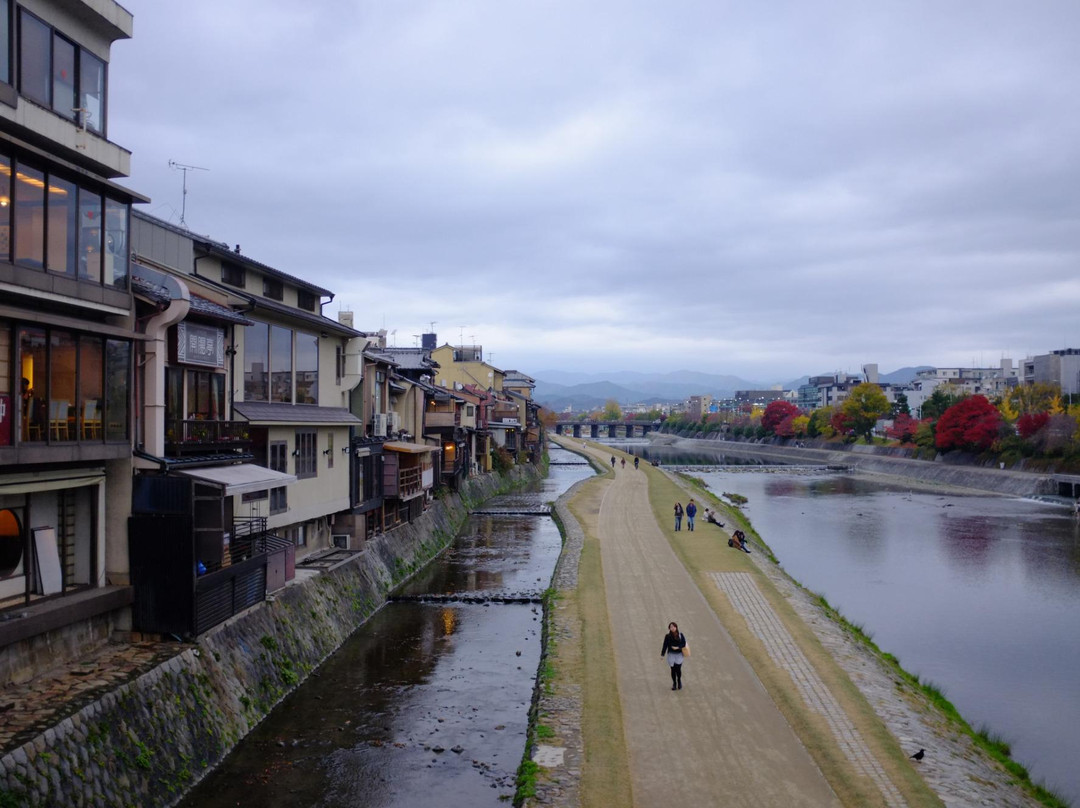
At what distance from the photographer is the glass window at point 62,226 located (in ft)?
44.7

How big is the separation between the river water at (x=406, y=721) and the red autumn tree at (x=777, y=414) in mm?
138113

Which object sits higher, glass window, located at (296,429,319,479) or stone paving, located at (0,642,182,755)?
glass window, located at (296,429,319,479)

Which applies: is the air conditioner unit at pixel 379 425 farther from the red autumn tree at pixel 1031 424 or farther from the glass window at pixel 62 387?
the red autumn tree at pixel 1031 424

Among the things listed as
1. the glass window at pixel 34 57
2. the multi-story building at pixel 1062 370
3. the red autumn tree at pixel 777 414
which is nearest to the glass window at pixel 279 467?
Result: the glass window at pixel 34 57

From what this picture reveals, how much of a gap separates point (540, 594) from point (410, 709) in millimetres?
11764

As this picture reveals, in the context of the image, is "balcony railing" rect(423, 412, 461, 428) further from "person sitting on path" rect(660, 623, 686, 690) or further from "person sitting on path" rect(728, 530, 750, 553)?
"person sitting on path" rect(660, 623, 686, 690)

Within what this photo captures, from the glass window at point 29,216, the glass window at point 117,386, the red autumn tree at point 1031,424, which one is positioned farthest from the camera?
the red autumn tree at point 1031,424

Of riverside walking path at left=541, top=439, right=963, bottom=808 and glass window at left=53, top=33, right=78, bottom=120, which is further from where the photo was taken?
glass window at left=53, top=33, right=78, bottom=120

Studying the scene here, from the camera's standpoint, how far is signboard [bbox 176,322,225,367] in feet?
58.6

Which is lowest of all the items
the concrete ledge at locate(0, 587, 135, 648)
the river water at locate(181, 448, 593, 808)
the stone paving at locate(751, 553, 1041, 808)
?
the river water at locate(181, 448, 593, 808)

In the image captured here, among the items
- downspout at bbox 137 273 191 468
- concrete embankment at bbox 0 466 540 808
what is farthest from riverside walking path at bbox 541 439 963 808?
downspout at bbox 137 273 191 468

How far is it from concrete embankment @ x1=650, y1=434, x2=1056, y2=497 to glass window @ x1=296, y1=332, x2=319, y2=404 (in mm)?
69904

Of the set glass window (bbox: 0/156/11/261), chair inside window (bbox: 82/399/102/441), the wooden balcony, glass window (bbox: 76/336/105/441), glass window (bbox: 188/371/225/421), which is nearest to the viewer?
glass window (bbox: 0/156/11/261)

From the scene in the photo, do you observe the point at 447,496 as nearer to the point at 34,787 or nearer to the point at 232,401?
the point at 232,401
